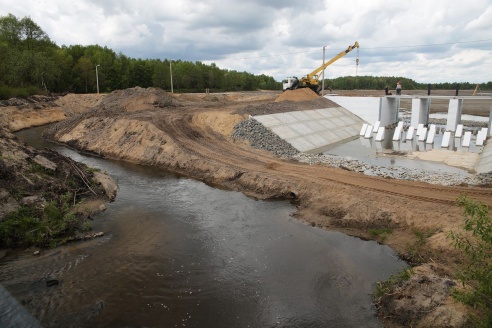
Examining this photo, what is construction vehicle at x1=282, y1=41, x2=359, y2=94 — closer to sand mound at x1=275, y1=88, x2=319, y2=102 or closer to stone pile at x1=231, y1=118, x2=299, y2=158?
sand mound at x1=275, y1=88, x2=319, y2=102

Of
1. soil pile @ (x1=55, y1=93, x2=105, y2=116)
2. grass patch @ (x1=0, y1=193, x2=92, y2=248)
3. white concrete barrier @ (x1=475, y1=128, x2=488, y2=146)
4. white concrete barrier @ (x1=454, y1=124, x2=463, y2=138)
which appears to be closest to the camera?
grass patch @ (x1=0, y1=193, x2=92, y2=248)

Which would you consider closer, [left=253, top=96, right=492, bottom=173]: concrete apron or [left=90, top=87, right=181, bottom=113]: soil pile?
[left=253, top=96, right=492, bottom=173]: concrete apron

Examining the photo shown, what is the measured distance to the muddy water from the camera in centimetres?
1095

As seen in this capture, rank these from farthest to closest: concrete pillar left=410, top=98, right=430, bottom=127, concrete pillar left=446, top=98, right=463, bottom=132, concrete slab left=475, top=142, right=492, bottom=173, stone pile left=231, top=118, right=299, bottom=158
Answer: concrete pillar left=410, top=98, right=430, bottom=127 → concrete pillar left=446, top=98, right=463, bottom=132 → stone pile left=231, top=118, right=299, bottom=158 → concrete slab left=475, top=142, right=492, bottom=173

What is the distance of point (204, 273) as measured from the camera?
13281 millimetres

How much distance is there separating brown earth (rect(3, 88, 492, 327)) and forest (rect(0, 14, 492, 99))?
20701 mm

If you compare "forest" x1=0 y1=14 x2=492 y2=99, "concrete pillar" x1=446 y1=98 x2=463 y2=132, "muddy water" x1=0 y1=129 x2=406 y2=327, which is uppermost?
"forest" x1=0 y1=14 x2=492 y2=99

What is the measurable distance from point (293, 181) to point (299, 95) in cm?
3109

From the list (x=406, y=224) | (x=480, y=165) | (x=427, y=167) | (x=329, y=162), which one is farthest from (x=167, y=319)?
(x=480, y=165)

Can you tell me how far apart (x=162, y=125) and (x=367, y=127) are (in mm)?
24445

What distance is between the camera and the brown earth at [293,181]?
40.2ft

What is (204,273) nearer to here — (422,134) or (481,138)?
(422,134)

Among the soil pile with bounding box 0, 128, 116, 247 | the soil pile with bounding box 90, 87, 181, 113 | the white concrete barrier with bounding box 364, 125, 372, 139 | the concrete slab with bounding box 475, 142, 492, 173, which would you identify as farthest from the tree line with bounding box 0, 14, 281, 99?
the concrete slab with bounding box 475, 142, 492, 173

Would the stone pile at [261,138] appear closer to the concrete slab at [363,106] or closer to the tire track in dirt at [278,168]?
the tire track in dirt at [278,168]
